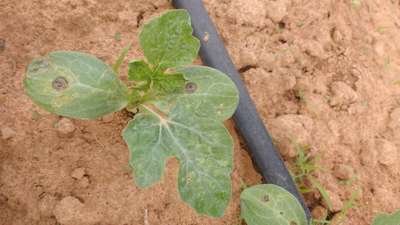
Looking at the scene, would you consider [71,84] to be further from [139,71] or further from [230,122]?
[230,122]

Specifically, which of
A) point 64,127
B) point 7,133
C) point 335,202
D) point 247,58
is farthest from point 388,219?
point 7,133

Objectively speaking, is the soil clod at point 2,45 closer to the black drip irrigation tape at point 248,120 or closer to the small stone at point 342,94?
the black drip irrigation tape at point 248,120

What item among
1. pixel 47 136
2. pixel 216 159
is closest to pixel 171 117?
pixel 216 159

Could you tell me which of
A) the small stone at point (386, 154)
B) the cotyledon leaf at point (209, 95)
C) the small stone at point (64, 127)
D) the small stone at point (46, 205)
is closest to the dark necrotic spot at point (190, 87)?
the cotyledon leaf at point (209, 95)

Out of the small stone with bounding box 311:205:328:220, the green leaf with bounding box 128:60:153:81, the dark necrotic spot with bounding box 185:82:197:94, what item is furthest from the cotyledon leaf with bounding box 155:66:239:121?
the small stone with bounding box 311:205:328:220

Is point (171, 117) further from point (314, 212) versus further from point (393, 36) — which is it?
point (393, 36)
